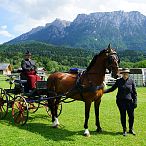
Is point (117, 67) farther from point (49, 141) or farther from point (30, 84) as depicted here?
point (30, 84)

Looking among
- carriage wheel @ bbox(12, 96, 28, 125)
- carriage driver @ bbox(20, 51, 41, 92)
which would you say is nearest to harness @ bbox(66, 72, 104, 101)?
carriage wheel @ bbox(12, 96, 28, 125)

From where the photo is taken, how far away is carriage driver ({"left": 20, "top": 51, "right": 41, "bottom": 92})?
45.0ft

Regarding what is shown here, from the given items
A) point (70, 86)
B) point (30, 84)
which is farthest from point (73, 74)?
point (30, 84)

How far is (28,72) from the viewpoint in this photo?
13.8 m

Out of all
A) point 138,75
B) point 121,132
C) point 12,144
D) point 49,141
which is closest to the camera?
point 12,144

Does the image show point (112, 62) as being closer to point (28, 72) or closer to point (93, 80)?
point (93, 80)

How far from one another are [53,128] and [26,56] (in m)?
3.46

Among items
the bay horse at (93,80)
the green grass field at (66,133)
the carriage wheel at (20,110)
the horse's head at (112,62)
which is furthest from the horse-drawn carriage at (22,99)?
the horse's head at (112,62)

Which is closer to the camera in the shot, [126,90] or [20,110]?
[126,90]

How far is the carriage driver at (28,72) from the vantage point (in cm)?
1372

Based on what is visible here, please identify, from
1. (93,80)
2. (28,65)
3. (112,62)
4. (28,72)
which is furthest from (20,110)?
(112,62)

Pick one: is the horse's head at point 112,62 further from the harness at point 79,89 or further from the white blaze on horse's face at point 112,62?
the harness at point 79,89

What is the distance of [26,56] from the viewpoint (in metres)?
13.9

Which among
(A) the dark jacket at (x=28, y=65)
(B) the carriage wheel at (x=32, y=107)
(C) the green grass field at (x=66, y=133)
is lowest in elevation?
(C) the green grass field at (x=66, y=133)
